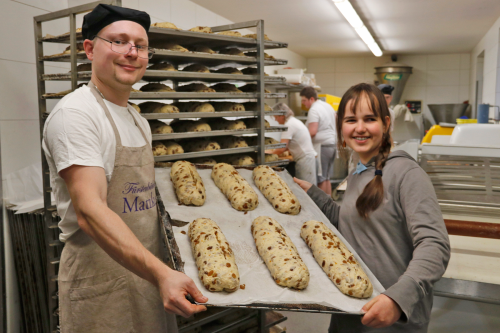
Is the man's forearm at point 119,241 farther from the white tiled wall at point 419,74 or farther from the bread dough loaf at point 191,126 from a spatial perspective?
the white tiled wall at point 419,74

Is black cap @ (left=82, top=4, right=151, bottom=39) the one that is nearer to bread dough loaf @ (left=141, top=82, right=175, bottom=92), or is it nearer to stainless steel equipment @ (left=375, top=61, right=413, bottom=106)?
bread dough loaf @ (left=141, top=82, right=175, bottom=92)

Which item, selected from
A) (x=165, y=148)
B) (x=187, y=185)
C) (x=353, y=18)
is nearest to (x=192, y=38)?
(x=165, y=148)

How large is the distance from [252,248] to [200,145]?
99cm

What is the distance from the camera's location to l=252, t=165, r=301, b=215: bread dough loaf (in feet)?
5.85

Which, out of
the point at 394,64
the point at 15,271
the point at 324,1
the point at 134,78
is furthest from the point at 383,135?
A: the point at 394,64

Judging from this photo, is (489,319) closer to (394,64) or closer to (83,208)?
(83,208)

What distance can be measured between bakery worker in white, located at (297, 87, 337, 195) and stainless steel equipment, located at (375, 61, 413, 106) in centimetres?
432

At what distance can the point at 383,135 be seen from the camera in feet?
4.71

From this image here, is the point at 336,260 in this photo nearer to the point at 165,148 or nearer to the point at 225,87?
the point at 165,148

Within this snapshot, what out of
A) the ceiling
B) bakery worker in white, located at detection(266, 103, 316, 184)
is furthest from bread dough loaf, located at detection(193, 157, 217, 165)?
the ceiling

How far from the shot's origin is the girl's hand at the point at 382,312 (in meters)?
1.06

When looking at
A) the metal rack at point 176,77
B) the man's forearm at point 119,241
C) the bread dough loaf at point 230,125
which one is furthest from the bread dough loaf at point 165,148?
the man's forearm at point 119,241

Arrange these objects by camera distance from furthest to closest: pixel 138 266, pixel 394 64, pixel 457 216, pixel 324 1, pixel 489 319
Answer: pixel 394 64 → pixel 324 1 → pixel 489 319 → pixel 457 216 → pixel 138 266

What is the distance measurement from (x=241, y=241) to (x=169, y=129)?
921 millimetres
